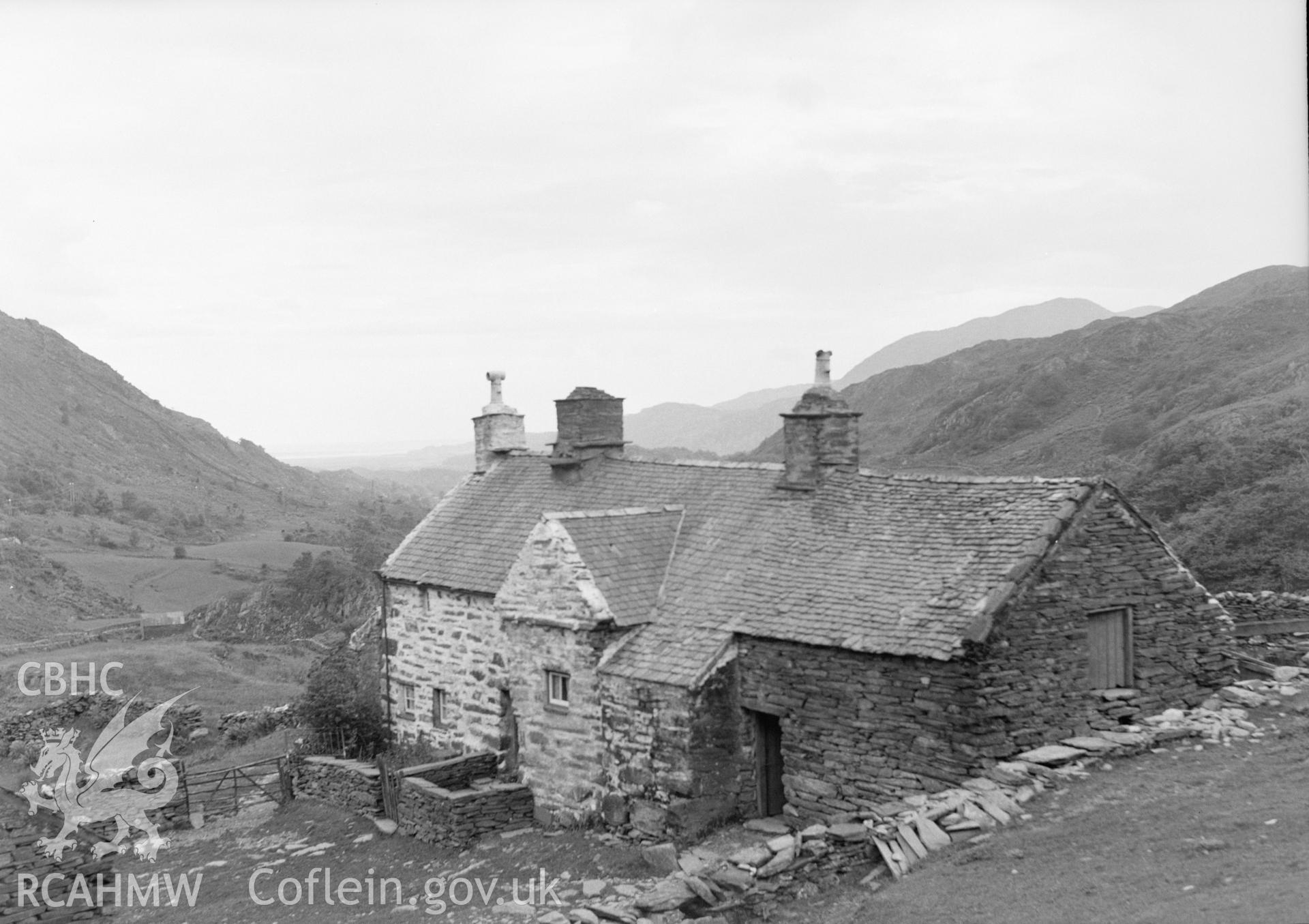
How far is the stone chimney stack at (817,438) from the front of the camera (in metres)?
18.5

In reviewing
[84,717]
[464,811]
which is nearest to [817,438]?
[464,811]

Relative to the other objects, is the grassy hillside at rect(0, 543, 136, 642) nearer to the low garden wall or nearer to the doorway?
the low garden wall

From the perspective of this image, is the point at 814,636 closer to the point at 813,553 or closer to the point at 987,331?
the point at 813,553

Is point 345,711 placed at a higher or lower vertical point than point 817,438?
lower

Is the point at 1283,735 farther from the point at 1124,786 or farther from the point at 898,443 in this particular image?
the point at 898,443

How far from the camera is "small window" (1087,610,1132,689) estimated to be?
15195mm

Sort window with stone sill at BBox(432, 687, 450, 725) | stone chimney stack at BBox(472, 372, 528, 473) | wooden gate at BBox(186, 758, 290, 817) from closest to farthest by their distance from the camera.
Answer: window with stone sill at BBox(432, 687, 450, 725), wooden gate at BBox(186, 758, 290, 817), stone chimney stack at BBox(472, 372, 528, 473)

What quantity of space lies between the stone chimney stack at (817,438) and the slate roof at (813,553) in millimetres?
226

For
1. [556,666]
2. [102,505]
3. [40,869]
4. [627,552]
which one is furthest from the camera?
[102,505]

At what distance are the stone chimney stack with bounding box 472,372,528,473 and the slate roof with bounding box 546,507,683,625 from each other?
666 cm

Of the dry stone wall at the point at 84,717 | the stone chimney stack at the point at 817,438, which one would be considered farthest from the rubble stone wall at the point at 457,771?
the dry stone wall at the point at 84,717

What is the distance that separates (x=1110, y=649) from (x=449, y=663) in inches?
477

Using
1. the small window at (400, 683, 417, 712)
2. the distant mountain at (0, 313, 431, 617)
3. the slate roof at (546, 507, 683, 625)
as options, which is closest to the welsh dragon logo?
the small window at (400, 683, 417, 712)

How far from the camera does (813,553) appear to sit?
678 inches
